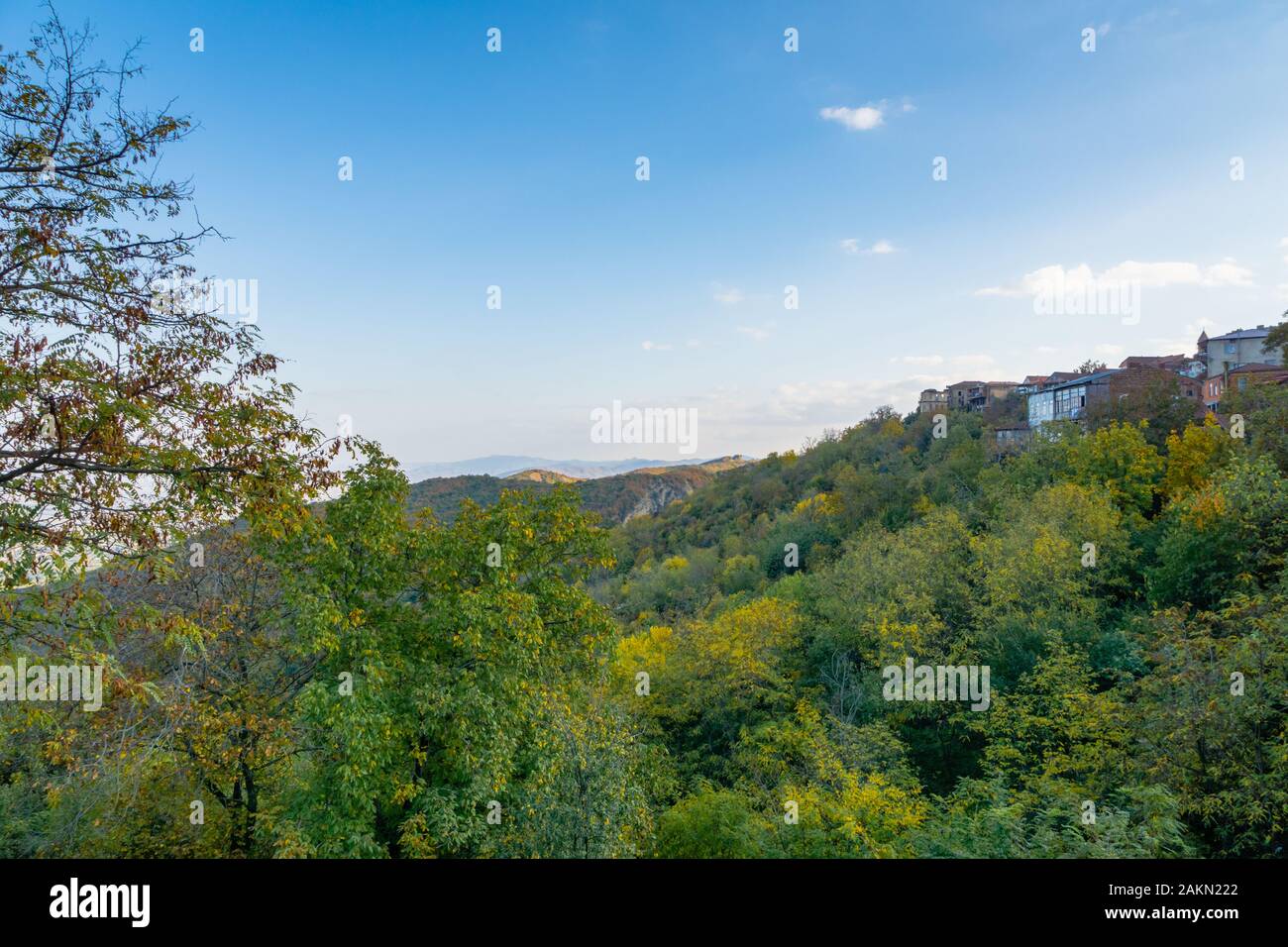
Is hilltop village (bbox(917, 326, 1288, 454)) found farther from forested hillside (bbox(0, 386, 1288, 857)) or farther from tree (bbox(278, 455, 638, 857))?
tree (bbox(278, 455, 638, 857))

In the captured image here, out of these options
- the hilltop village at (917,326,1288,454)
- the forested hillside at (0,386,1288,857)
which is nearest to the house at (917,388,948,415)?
the hilltop village at (917,326,1288,454)

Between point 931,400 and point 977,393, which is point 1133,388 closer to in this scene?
point 977,393

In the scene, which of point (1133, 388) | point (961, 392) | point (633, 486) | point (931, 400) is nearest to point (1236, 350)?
point (1133, 388)

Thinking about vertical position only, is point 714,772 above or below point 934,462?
below

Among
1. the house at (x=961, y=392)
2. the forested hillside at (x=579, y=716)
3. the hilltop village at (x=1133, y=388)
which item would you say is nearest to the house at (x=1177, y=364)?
the hilltop village at (x=1133, y=388)

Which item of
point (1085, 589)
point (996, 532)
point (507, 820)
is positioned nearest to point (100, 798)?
point (507, 820)

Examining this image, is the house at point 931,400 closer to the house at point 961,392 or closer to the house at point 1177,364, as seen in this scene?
the house at point 961,392

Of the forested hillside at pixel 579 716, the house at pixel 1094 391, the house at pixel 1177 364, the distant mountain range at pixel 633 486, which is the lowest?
the forested hillside at pixel 579 716
